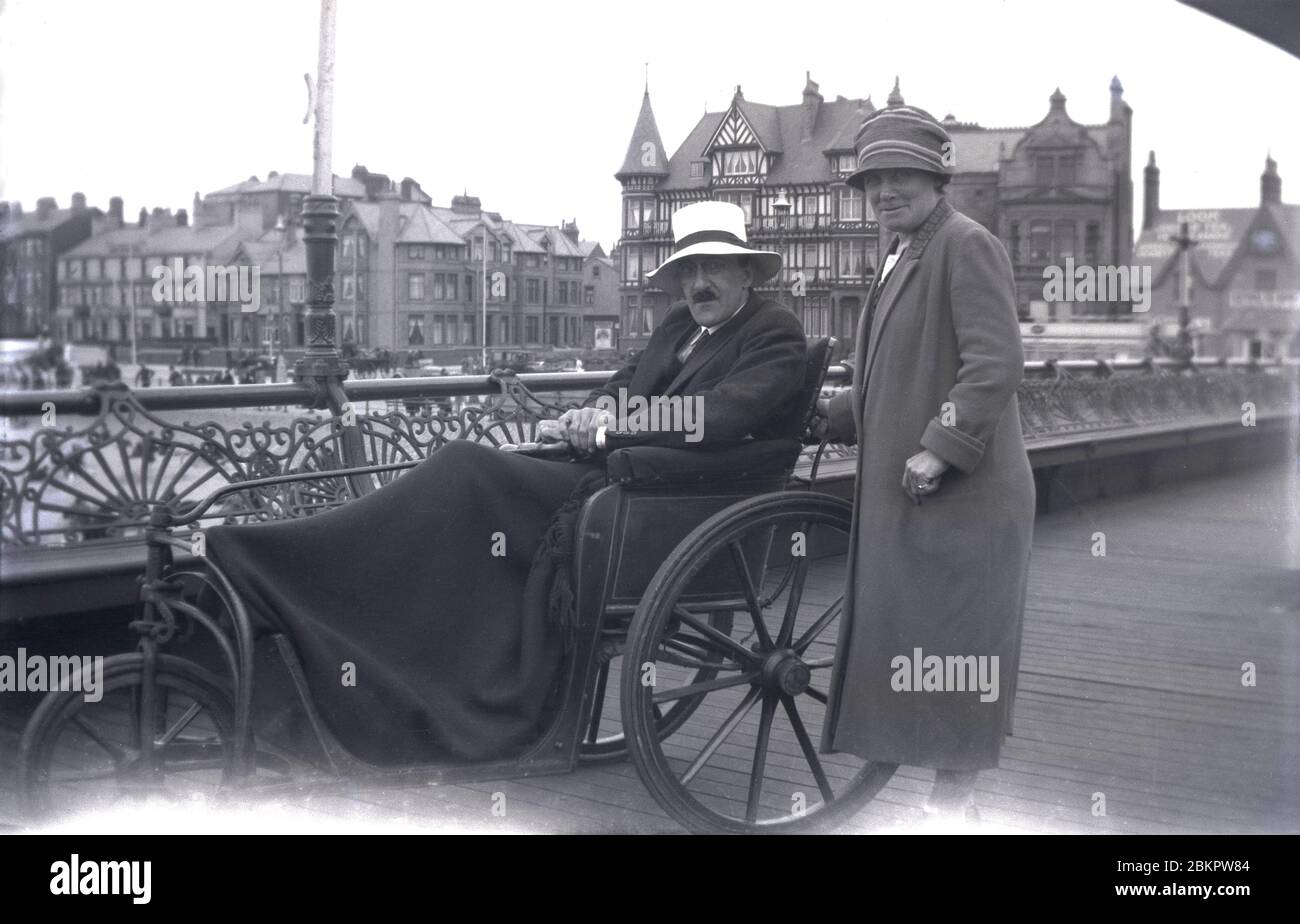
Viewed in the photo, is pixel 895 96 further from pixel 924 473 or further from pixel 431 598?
pixel 431 598

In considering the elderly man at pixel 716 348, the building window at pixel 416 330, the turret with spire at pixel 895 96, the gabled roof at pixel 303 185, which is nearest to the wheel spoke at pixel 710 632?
the elderly man at pixel 716 348

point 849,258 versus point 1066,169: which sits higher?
point 1066,169

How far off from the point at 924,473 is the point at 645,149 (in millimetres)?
1711

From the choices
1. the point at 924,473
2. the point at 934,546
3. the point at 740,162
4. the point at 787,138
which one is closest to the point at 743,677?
the point at 934,546

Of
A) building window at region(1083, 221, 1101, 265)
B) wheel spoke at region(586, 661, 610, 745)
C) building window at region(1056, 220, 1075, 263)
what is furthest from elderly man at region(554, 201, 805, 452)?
building window at region(1083, 221, 1101, 265)

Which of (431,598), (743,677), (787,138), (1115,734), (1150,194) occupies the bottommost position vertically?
(1115,734)

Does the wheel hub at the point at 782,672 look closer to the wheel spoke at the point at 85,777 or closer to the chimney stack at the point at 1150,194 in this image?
the wheel spoke at the point at 85,777

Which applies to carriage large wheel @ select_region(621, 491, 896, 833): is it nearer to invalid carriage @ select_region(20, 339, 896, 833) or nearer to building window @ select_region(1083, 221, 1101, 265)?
invalid carriage @ select_region(20, 339, 896, 833)

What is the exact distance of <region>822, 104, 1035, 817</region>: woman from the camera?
3229mm

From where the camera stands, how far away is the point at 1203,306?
5.04 metres

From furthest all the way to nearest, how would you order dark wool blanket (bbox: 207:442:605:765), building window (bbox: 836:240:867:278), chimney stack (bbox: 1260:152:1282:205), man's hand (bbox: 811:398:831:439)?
building window (bbox: 836:240:867:278) < chimney stack (bbox: 1260:152:1282:205) < man's hand (bbox: 811:398:831:439) < dark wool blanket (bbox: 207:442:605:765)

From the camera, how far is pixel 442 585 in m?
3.24

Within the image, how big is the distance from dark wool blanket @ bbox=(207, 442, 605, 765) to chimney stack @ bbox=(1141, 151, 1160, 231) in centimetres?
233
